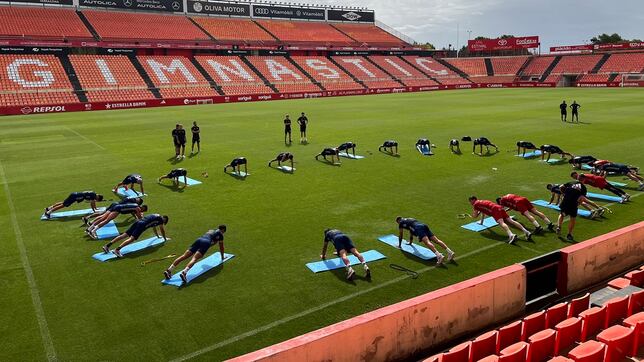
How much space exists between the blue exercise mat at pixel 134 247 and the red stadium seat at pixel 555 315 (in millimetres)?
9053

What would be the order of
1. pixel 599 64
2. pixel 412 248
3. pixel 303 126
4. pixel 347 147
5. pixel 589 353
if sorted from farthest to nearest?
pixel 599 64 → pixel 303 126 → pixel 347 147 → pixel 412 248 → pixel 589 353

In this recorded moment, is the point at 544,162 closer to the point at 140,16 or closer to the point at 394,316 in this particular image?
the point at 394,316

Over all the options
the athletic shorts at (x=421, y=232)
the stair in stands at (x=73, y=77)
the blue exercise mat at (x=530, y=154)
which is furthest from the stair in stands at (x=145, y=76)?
the athletic shorts at (x=421, y=232)

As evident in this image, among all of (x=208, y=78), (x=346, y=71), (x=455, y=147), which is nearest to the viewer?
(x=455, y=147)

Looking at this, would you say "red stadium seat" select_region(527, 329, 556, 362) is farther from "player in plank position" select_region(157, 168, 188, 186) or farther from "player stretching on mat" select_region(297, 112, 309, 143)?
"player stretching on mat" select_region(297, 112, 309, 143)

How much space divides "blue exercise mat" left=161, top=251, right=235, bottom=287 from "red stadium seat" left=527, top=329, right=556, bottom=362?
6674mm

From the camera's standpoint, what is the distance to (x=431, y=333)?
748 centimetres

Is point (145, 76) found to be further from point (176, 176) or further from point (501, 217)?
point (501, 217)

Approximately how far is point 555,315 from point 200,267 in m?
7.11

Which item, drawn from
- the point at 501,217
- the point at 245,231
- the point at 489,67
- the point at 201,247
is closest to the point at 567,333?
the point at 501,217

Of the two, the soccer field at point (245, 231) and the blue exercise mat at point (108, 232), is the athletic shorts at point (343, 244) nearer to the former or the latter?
the soccer field at point (245, 231)

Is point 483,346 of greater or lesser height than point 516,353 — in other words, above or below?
below

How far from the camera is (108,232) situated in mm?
12812

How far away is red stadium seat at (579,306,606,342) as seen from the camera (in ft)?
22.1
